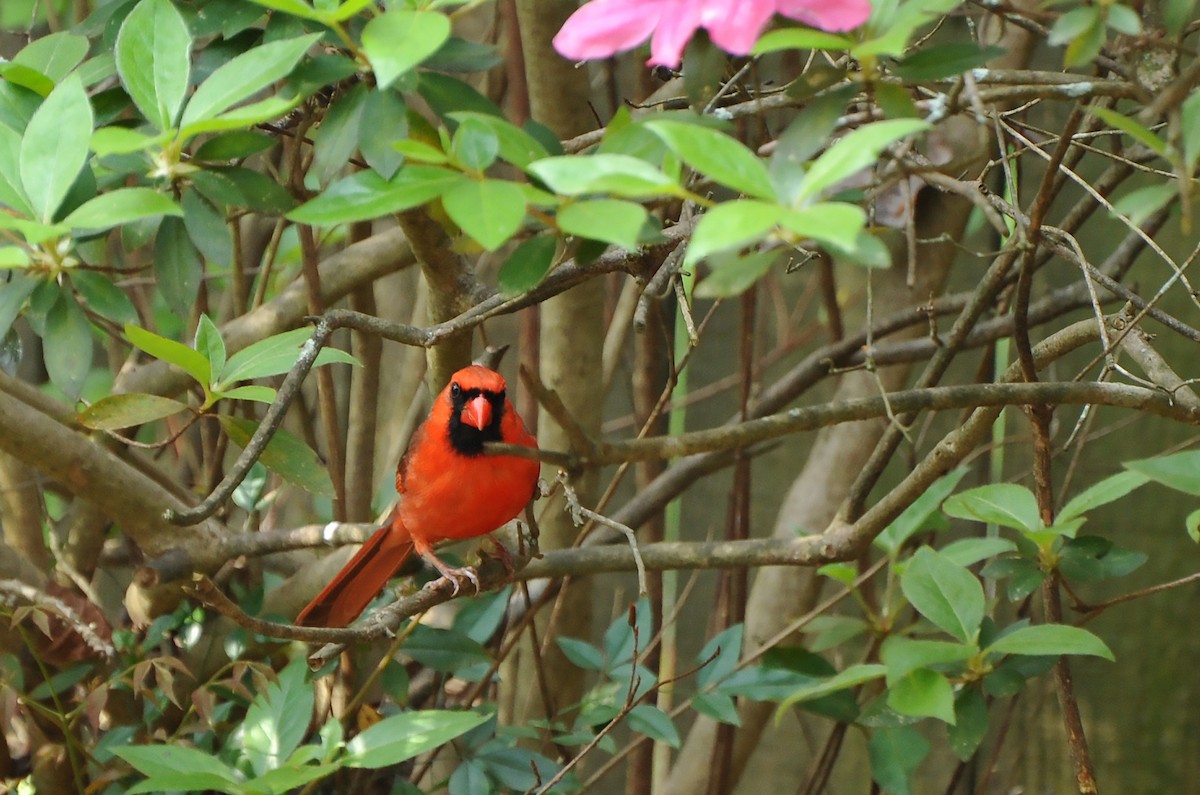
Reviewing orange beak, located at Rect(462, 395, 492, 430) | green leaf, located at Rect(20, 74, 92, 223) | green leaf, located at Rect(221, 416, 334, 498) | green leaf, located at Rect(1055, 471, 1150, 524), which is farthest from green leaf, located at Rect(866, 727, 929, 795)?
green leaf, located at Rect(20, 74, 92, 223)

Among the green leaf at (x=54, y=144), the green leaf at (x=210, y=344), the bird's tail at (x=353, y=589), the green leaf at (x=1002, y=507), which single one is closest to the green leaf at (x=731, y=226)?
the green leaf at (x=54, y=144)

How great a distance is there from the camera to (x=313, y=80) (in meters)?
0.90

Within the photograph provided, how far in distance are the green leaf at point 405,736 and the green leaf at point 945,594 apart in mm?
490

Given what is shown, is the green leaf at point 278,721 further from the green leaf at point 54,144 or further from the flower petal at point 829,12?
the flower petal at point 829,12

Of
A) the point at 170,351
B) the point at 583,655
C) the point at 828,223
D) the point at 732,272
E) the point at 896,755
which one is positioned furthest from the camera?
the point at 583,655

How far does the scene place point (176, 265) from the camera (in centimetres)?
107

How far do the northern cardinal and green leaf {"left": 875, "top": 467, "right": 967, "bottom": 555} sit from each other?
477mm

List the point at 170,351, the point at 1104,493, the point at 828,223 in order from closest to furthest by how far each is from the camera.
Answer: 1. the point at 828,223
2. the point at 170,351
3. the point at 1104,493

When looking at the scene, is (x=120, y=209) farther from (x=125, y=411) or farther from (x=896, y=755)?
(x=896, y=755)

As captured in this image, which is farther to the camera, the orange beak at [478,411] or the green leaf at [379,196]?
the orange beak at [478,411]

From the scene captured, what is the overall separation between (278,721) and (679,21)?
0.97 meters

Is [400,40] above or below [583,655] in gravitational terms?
above

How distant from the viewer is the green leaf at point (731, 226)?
517 millimetres

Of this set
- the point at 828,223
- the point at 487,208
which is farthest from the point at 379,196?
the point at 828,223
